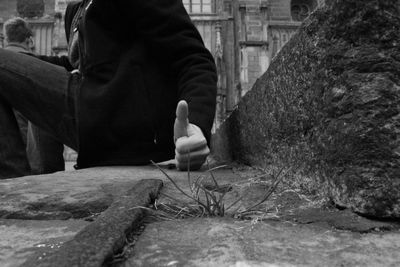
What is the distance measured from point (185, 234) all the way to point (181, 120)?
720 millimetres

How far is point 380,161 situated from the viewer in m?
0.89

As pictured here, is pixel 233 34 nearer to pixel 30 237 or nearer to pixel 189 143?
pixel 189 143

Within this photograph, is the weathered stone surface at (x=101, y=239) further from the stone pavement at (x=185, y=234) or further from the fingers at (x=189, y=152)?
the fingers at (x=189, y=152)

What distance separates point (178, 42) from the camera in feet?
6.05

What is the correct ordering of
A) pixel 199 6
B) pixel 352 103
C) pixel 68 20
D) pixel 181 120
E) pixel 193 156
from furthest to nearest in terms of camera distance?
pixel 199 6
pixel 68 20
pixel 193 156
pixel 181 120
pixel 352 103

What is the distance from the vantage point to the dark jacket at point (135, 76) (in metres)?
1.84

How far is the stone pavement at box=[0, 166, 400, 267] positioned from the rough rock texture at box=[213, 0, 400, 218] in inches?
2.6

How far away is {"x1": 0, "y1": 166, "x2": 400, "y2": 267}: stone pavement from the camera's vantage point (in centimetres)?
64

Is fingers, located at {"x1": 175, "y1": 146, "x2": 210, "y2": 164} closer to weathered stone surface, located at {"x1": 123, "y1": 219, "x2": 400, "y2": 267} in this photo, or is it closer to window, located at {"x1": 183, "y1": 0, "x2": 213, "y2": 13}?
weathered stone surface, located at {"x1": 123, "y1": 219, "x2": 400, "y2": 267}

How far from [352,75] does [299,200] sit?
0.34m

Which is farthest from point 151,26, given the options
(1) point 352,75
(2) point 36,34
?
(2) point 36,34

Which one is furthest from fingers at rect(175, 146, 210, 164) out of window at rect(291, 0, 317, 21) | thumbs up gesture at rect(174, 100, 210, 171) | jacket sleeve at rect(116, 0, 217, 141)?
window at rect(291, 0, 317, 21)

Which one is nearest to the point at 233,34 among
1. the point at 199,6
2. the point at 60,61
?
the point at 199,6

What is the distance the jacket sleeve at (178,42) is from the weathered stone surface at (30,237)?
3.14ft
